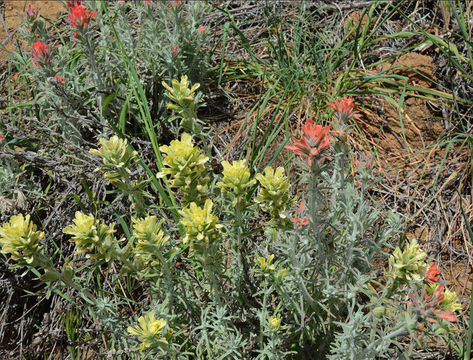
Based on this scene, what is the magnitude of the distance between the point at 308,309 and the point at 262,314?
0.84 ft

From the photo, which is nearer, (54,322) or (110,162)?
(110,162)

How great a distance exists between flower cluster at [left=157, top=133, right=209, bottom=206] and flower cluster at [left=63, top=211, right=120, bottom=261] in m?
0.30

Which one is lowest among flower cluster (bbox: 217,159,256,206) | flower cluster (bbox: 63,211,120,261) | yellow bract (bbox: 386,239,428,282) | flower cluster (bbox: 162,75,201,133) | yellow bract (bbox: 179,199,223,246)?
flower cluster (bbox: 63,211,120,261)

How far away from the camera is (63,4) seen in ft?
11.3

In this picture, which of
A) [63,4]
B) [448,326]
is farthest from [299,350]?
[63,4]

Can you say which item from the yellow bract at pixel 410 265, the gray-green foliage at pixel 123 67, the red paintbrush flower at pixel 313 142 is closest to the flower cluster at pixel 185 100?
the red paintbrush flower at pixel 313 142

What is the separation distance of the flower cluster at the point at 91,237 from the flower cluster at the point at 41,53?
1.20 meters

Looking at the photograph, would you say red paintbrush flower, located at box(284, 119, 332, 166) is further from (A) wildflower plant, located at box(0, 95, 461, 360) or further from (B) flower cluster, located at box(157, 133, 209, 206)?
(B) flower cluster, located at box(157, 133, 209, 206)

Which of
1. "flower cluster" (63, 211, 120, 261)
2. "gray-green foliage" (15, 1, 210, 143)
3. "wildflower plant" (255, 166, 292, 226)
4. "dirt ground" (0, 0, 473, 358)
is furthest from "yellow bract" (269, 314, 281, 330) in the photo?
"gray-green foliage" (15, 1, 210, 143)

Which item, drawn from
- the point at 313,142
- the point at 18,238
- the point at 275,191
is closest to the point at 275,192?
the point at 275,191

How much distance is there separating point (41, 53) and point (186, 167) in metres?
1.39

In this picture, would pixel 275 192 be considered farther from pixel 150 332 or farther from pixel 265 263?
pixel 150 332

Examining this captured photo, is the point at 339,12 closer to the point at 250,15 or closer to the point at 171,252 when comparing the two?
the point at 250,15

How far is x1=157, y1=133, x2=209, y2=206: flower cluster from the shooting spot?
63.6 inches
